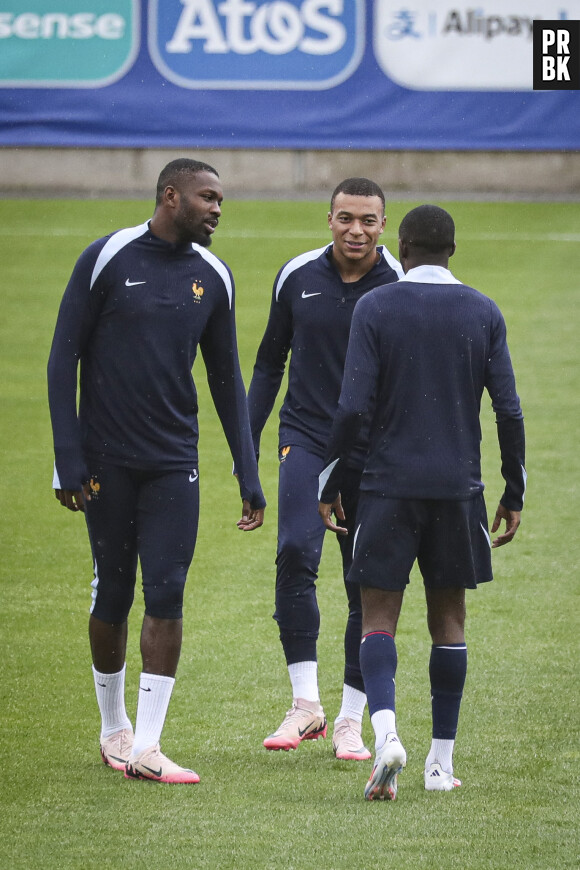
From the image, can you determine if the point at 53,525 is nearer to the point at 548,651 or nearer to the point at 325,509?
the point at 548,651

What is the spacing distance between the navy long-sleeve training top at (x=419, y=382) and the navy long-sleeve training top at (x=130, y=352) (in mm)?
614

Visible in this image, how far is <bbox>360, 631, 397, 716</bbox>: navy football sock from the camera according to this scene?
4.47 m

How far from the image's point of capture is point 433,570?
178 inches

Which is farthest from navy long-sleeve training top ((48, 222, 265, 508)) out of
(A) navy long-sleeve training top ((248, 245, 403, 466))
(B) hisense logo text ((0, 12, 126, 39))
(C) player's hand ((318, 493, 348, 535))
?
(B) hisense logo text ((0, 12, 126, 39))

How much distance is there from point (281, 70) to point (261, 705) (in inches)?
476

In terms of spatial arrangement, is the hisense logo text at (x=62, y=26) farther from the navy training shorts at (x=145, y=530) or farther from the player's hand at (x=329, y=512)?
the player's hand at (x=329, y=512)

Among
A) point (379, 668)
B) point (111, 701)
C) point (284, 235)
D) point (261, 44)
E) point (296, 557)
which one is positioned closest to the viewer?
point (379, 668)

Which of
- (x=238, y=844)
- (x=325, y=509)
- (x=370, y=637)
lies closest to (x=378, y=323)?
(x=325, y=509)

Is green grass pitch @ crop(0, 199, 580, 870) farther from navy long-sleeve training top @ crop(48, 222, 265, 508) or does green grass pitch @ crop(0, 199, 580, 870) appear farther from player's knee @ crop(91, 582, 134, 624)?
navy long-sleeve training top @ crop(48, 222, 265, 508)

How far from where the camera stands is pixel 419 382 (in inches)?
173

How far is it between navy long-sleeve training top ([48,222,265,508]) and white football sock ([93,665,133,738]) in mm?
753

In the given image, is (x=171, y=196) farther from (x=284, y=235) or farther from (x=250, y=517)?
(x=284, y=235)
